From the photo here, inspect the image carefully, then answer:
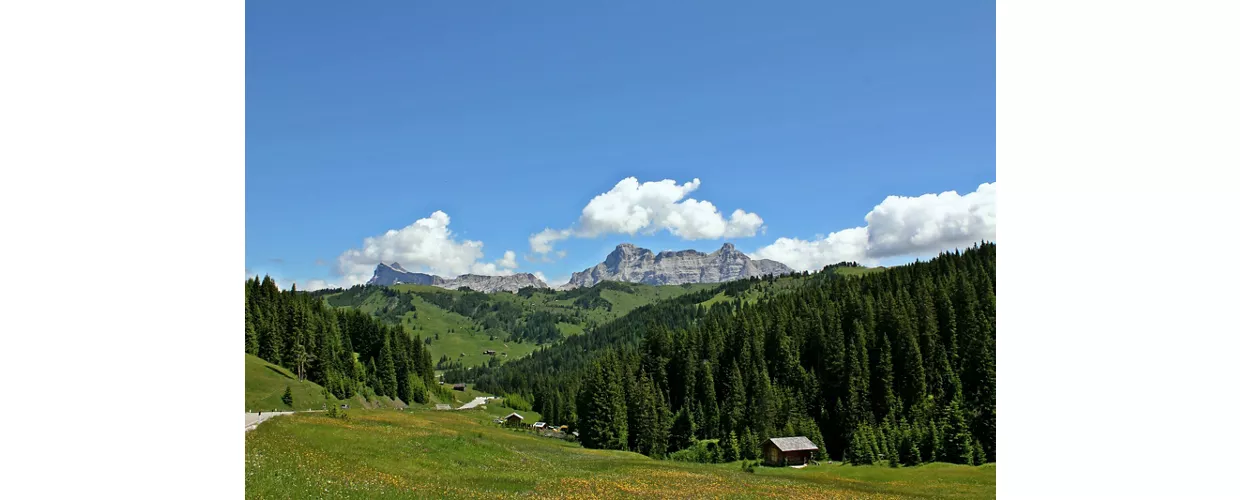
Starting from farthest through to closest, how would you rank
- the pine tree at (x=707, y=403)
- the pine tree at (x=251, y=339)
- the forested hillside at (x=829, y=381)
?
1. the pine tree at (x=707, y=403)
2. the pine tree at (x=251, y=339)
3. the forested hillside at (x=829, y=381)

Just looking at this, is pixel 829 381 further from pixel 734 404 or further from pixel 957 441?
pixel 957 441

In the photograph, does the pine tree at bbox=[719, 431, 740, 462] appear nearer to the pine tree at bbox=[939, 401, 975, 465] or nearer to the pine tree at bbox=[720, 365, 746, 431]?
the pine tree at bbox=[720, 365, 746, 431]

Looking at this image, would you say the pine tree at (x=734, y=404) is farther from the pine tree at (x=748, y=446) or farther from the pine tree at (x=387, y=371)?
the pine tree at (x=387, y=371)

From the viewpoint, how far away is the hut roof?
86438 millimetres

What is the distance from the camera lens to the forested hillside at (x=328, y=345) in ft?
358

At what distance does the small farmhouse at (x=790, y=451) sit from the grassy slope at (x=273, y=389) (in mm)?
64106

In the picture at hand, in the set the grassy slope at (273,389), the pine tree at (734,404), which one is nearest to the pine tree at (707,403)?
the pine tree at (734,404)

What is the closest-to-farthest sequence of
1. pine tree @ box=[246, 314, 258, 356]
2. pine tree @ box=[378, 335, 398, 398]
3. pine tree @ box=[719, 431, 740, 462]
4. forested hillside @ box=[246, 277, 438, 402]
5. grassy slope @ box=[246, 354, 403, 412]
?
grassy slope @ box=[246, 354, 403, 412] → pine tree @ box=[719, 431, 740, 462] → pine tree @ box=[246, 314, 258, 356] → forested hillside @ box=[246, 277, 438, 402] → pine tree @ box=[378, 335, 398, 398]

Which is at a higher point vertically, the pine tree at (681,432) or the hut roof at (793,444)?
the hut roof at (793,444)

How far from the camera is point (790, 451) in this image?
86250mm

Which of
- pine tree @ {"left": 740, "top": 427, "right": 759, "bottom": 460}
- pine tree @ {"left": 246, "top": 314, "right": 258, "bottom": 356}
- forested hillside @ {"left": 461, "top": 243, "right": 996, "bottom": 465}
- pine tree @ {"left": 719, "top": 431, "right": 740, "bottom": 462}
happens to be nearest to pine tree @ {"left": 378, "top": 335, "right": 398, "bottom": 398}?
pine tree @ {"left": 246, "top": 314, "right": 258, "bottom": 356}

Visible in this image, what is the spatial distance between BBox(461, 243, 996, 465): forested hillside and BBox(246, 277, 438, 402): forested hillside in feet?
134

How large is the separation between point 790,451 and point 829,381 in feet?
107
